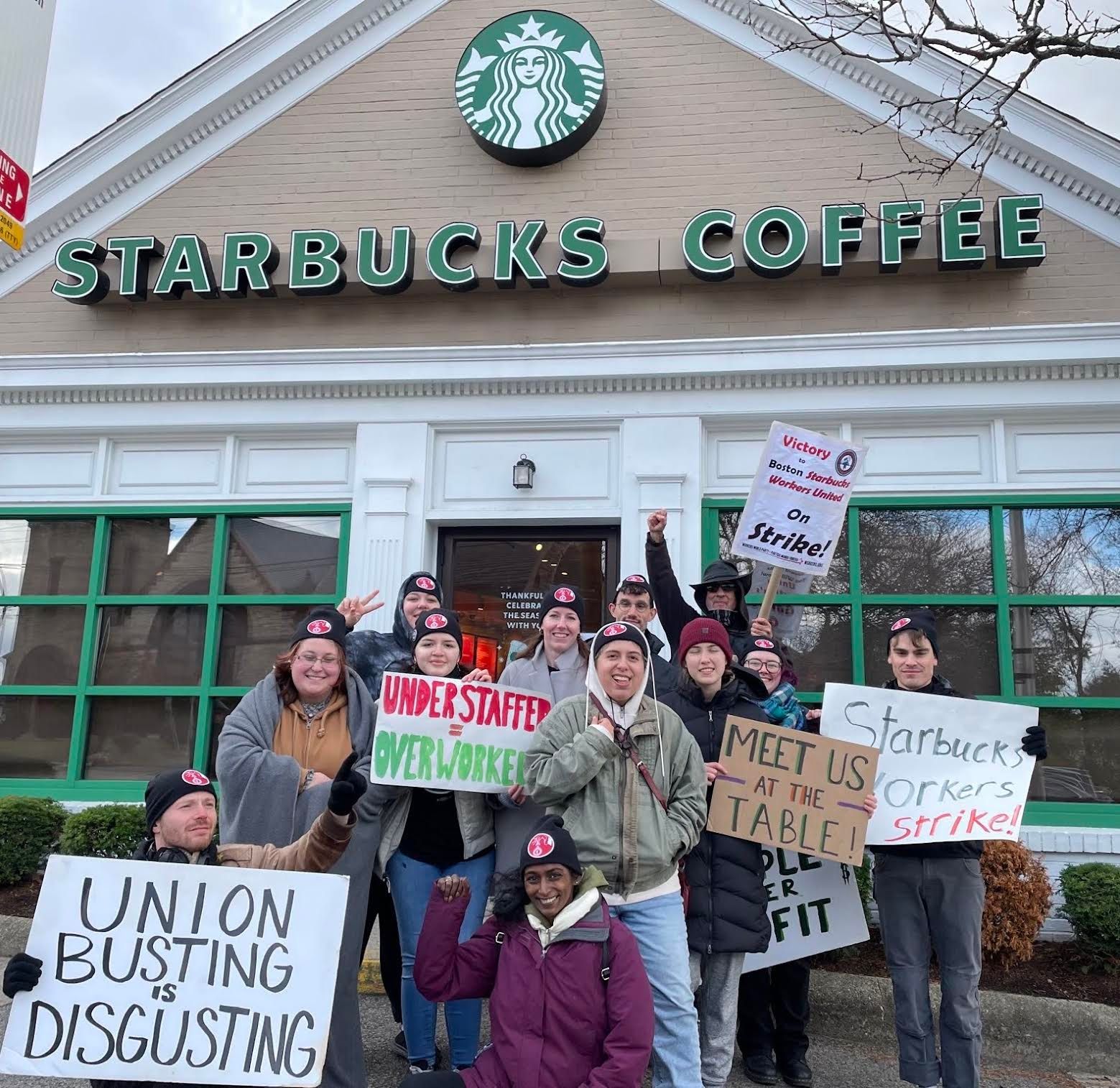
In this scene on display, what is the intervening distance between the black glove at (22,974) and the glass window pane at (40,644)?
5.71 metres

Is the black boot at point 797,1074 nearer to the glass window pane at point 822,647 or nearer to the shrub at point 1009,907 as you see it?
the shrub at point 1009,907

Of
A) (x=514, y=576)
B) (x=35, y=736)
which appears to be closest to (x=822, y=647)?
(x=514, y=576)

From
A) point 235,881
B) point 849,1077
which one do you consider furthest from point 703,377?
point 235,881

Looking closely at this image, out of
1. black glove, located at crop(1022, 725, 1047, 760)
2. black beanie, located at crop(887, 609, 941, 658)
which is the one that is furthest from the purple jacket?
black glove, located at crop(1022, 725, 1047, 760)

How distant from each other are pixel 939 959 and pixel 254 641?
18.6 ft

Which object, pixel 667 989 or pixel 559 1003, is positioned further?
pixel 667 989

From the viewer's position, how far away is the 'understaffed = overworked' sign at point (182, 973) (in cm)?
308

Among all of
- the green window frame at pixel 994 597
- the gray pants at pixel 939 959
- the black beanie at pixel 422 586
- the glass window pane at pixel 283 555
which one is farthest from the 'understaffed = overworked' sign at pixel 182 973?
the glass window pane at pixel 283 555

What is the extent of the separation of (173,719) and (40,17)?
199 inches

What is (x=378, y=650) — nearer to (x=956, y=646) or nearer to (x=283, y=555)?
(x=283, y=555)

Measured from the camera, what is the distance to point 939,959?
420 centimetres

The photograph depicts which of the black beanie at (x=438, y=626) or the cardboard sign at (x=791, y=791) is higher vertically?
the black beanie at (x=438, y=626)

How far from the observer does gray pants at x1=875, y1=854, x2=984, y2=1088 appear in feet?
13.5

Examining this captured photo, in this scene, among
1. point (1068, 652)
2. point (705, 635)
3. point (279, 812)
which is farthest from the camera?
point (1068, 652)
